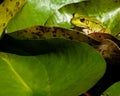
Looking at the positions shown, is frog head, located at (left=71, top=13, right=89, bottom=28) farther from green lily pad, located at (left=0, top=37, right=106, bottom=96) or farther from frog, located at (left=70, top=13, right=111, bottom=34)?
green lily pad, located at (left=0, top=37, right=106, bottom=96)

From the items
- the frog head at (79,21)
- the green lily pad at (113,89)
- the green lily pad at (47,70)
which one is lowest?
the green lily pad at (113,89)

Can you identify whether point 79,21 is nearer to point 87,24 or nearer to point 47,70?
point 87,24

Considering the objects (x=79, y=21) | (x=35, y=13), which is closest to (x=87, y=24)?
(x=79, y=21)

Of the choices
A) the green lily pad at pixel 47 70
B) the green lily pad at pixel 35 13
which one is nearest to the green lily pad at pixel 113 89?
the green lily pad at pixel 47 70

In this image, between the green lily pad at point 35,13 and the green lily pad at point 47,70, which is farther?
the green lily pad at point 35,13

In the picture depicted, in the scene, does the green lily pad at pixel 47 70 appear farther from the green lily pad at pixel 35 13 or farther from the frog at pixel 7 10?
the green lily pad at pixel 35 13

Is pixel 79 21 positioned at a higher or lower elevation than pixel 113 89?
higher

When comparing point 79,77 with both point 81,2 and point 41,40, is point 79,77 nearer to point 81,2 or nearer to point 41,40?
point 41,40

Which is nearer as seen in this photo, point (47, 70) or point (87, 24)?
point (47, 70)
